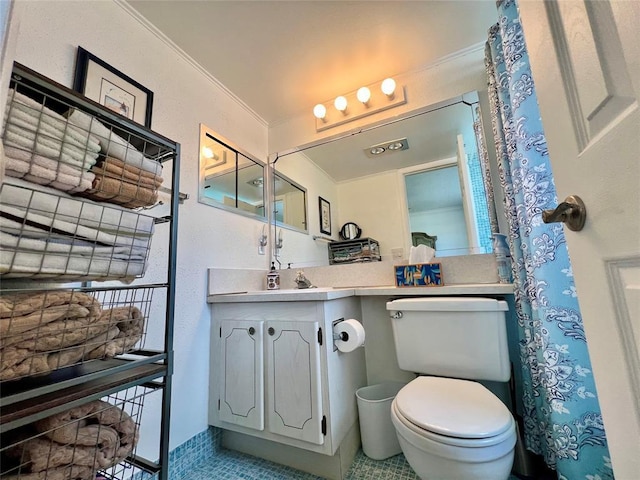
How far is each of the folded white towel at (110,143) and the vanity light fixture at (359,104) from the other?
1441 millimetres

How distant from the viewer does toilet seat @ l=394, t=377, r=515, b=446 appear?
80cm

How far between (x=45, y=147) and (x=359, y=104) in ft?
5.69

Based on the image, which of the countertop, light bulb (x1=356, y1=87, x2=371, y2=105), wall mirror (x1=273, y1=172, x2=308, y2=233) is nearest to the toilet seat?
the countertop

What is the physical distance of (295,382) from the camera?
118 cm

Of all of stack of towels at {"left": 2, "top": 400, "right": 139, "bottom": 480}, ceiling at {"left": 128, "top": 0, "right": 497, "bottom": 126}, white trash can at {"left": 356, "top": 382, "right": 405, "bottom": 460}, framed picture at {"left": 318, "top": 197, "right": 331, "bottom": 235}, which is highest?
ceiling at {"left": 128, "top": 0, "right": 497, "bottom": 126}

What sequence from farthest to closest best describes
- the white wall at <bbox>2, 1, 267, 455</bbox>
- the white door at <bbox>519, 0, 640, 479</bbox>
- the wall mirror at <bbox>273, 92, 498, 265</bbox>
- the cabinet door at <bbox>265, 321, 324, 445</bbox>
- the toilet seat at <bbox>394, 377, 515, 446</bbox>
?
1. the wall mirror at <bbox>273, 92, 498, 265</bbox>
2. the cabinet door at <bbox>265, 321, 324, 445</bbox>
3. the white wall at <bbox>2, 1, 267, 455</bbox>
4. the toilet seat at <bbox>394, 377, 515, 446</bbox>
5. the white door at <bbox>519, 0, 640, 479</bbox>

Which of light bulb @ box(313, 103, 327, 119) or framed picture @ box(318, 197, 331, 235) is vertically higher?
light bulb @ box(313, 103, 327, 119)

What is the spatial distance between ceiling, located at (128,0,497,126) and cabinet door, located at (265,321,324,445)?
1519 millimetres

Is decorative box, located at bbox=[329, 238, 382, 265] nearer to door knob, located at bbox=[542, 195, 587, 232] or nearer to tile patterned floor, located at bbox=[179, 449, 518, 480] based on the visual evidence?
tile patterned floor, located at bbox=[179, 449, 518, 480]

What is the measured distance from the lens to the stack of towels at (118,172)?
0.70m

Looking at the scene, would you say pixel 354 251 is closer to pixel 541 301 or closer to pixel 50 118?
pixel 541 301

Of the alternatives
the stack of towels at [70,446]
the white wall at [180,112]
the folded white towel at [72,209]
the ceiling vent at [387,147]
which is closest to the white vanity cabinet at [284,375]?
the white wall at [180,112]

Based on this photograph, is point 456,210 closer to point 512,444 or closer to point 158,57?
point 512,444

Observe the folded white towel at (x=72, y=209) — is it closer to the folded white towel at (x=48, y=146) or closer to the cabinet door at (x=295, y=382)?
the folded white towel at (x=48, y=146)
